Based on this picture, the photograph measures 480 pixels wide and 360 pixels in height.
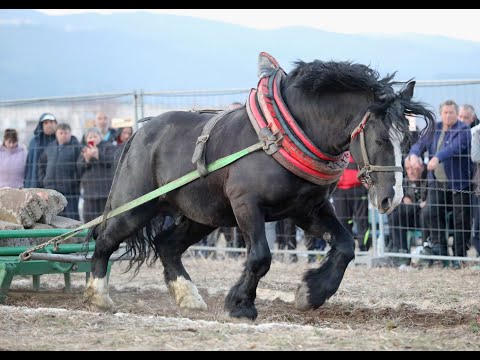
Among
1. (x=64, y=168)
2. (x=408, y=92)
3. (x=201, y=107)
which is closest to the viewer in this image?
(x=408, y=92)

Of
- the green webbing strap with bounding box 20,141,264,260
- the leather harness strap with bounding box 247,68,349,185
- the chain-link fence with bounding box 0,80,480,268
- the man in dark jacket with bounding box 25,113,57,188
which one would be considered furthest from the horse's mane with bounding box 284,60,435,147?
the man in dark jacket with bounding box 25,113,57,188

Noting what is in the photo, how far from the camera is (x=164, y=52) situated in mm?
24641

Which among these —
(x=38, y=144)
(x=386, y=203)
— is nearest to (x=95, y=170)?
(x=38, y=144)

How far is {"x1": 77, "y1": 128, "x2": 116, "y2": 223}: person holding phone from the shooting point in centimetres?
1123

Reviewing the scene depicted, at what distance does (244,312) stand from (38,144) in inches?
250

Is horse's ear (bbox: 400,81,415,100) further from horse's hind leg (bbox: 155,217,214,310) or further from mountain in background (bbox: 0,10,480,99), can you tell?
mountain in background (bbox: 0,10,480,99)

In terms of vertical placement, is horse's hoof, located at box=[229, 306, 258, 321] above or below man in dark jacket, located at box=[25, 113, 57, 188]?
below

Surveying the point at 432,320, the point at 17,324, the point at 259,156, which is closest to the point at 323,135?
the point at 259,156

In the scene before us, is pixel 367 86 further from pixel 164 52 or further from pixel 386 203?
pixel 164 52

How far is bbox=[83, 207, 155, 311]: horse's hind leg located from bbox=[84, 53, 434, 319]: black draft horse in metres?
0.02

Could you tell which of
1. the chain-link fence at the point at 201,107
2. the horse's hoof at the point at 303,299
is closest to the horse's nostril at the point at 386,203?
the horse's hoof at the point at 303,299
